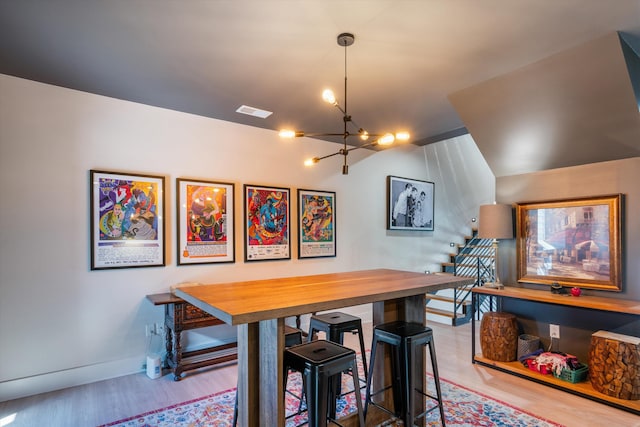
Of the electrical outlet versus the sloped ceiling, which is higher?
the sloped ceiling

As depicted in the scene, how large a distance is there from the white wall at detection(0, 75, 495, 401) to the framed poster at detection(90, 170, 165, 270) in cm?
8

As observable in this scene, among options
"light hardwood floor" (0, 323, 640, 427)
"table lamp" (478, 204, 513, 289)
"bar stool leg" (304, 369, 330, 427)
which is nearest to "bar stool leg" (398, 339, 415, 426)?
"bar stool leg" (304, 369, 330, 427)

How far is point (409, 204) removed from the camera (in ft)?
19.1

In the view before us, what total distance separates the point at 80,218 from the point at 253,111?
1.96 metres

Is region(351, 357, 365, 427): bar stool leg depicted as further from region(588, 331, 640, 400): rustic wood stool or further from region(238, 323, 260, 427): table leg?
region(588, 331, 640, 400): rustic wood stool

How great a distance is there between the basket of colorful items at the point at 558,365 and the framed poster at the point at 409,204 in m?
2.65

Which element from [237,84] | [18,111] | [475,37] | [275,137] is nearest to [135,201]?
[18,111]

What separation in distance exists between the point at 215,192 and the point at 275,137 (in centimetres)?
110

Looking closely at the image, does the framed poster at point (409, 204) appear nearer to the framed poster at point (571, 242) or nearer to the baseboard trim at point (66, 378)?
the framed poster at point (571, 242)

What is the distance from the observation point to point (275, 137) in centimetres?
443

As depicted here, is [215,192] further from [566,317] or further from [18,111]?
[566,317]

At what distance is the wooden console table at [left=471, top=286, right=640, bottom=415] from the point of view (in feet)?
8.90

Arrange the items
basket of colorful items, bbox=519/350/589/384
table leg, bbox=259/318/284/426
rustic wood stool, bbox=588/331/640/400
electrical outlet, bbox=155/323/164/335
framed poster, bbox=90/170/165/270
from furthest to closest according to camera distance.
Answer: electrical outlet, bbox=155/323/164/335
framed poster, bbox=90/170/165/270
basket of colorful items, bbox=519/350/589/384
rustic wood stool, bbox=588/331/640/400
table leg, bbox=259/318/284/426

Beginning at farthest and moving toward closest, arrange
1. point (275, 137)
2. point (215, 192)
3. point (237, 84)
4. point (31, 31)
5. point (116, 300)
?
point (275, 137) < point (215, 192) < point (116, 300) < point (237, 84) < point (31, 31)
